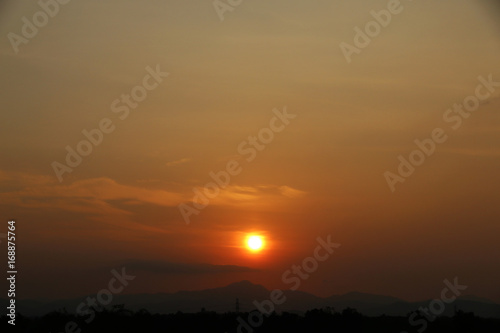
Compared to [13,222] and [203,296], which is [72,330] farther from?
[203,296]

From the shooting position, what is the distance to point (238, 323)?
5162 centimetres

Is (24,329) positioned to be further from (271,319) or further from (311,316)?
(311,316)

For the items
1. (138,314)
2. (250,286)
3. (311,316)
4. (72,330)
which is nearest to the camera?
(72,330)

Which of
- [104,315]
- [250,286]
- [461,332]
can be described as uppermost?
[250,286]

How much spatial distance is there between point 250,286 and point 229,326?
229ft

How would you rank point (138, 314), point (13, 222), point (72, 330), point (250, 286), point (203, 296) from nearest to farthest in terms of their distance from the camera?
point (13, 222) < point (72, 330) < point (138, 314) < point (250, 286) < point (203, 296)

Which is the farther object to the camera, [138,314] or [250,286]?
[250,286]

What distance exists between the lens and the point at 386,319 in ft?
182

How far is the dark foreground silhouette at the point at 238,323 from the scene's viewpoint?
46.2 meters

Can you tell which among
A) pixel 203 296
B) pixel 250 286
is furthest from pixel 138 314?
pixel 203 296

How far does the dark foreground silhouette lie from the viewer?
46.2 m

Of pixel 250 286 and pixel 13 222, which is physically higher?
pixel 250 286

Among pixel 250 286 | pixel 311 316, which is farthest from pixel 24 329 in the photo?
pixel 250 286

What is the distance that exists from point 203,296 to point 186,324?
271ft
